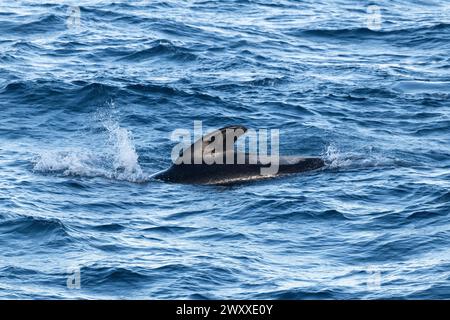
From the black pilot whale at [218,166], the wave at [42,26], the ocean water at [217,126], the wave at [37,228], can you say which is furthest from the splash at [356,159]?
the wave at [42,26]

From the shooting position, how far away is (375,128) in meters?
26.8

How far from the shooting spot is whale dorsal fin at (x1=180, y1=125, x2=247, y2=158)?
2186cm

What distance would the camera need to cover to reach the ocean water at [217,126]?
56.0 ft

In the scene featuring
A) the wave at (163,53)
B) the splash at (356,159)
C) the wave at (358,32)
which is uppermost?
the wave at (358,32)

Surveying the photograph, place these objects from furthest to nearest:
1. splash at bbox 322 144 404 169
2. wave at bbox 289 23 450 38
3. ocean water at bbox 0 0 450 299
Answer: wave at bbox 289 23 450 38 < splash at bbox 322 144 404 169 < ocean water at bbox 0 0 450 299

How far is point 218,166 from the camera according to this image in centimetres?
2264

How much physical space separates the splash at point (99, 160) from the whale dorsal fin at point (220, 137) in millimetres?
1232

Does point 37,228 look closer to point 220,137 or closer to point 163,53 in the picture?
point 220,137

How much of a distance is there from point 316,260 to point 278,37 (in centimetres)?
2023

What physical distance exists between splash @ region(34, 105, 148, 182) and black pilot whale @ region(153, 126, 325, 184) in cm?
81

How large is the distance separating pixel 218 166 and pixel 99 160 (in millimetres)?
3109

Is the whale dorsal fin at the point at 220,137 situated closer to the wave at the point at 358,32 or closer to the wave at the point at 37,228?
the wave at the point at 37,228

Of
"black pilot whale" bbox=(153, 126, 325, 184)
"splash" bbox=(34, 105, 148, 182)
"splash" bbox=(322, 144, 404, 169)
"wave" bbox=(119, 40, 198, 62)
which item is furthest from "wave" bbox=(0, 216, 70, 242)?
"wave" bbox=(119, 40, 198, 62)

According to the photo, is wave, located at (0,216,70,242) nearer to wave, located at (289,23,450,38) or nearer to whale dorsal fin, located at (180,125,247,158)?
whale dorsal fin, located at (180,125,247,158)
